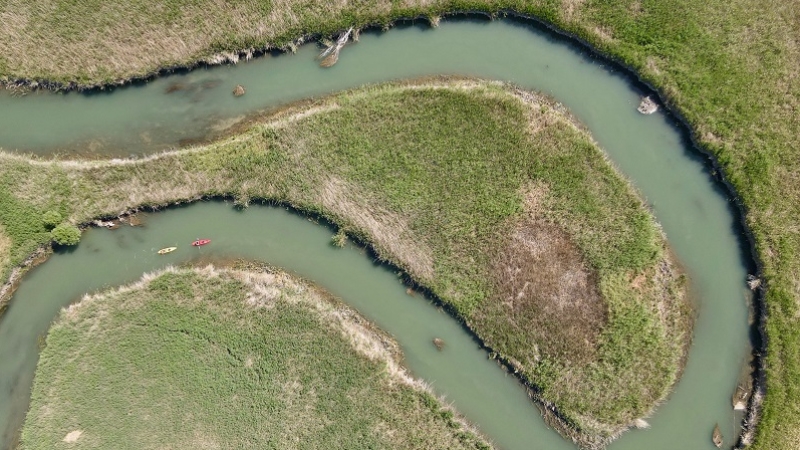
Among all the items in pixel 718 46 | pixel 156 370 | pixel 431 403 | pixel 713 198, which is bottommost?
pixel 156 370

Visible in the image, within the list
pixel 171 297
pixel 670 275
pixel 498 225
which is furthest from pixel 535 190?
pixel 171 297

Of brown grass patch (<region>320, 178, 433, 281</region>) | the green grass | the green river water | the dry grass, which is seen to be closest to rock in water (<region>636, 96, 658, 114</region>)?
the green river water

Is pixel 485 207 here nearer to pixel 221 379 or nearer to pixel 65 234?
pixel 221 379

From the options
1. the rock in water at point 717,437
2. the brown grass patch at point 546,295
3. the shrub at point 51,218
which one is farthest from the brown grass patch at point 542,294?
the shrub at point 51,218

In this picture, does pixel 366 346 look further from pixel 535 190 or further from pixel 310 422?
pixel 535 190

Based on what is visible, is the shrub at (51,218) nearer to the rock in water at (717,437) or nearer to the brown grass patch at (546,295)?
the brown grass patch at (546,295)

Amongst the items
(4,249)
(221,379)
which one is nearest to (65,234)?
(4,249)

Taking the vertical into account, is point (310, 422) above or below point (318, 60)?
below
